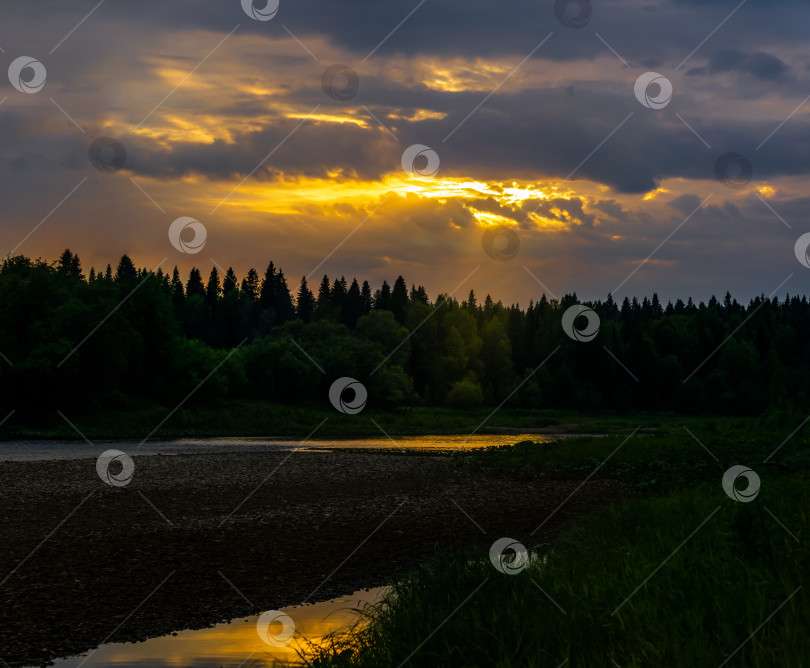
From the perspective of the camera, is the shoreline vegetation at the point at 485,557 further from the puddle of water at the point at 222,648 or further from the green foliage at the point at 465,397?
the green foliage at the point at 465,397

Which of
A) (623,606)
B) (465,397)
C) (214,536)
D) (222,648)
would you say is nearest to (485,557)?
(623,606)

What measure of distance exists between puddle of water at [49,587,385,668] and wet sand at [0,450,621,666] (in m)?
0.40

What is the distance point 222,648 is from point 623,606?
6553mm

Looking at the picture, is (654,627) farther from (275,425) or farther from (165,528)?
(275,425)

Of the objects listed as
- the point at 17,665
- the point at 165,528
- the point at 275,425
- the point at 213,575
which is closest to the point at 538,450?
the point at 165,528

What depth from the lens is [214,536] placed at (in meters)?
21.9

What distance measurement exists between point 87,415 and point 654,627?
8281 centimetres

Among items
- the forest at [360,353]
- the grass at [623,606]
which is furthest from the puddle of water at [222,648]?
the forest at [360,353]

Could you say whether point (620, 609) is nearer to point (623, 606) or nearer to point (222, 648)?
point (623, 606)

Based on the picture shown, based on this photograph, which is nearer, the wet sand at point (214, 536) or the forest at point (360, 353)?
the wet sand at point (214, 536)

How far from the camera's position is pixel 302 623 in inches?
569

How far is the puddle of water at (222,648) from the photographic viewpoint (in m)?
12.3

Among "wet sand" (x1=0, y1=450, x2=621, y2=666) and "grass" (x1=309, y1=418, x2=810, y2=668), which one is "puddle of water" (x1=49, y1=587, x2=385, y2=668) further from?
"grass" (x1=309, y1=418, x2=810, y2=668)

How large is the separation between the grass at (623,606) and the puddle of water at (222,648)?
2.47 feet
